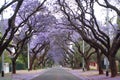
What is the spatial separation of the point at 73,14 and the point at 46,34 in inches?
732

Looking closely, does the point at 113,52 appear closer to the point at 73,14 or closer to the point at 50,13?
the point at 73,14

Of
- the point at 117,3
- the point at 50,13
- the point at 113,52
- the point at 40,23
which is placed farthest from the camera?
the point at 40,23

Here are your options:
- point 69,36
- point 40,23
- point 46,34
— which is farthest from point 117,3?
point 69,36

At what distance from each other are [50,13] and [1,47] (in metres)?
16.1

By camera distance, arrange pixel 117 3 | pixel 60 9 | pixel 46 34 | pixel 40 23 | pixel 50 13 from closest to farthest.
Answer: pixel 117 3
pixel 60 9
pixel 50 13
pixel 40 23
pixel 46 34

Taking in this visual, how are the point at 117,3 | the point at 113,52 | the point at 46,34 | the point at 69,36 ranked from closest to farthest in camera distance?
the point at 117,3 < the point at 113,52 < the point at 46,34 < the point at 69,36

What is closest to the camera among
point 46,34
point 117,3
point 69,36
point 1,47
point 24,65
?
point 1,47

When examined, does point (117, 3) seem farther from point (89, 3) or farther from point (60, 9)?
point (60, 9)

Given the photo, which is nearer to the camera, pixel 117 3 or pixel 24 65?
pixel 117 3

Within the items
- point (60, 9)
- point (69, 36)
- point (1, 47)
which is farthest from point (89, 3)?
point (69, 36)

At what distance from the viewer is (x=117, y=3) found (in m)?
34.5

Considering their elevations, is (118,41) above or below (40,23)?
below

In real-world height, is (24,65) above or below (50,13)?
below

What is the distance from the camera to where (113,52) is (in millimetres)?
37625
